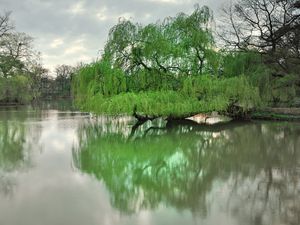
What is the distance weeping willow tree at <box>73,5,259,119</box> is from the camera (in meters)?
14.2

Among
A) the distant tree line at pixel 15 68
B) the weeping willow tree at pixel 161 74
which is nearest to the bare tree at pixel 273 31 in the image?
the weeping willow tree at pixel 161 74

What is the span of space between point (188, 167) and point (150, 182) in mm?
1506

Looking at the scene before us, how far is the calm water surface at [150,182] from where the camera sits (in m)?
4.35

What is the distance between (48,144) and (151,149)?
3392mm

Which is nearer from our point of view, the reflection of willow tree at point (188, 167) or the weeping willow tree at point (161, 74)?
the reflection of willow tree at point (188, 167)

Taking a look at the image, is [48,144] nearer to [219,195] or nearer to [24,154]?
[24,154]

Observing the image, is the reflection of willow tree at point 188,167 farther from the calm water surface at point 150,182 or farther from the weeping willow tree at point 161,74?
the weeping willow tree at point 161,74

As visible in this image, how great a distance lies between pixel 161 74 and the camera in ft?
51.2

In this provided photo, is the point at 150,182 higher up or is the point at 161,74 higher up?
the point at 161,74

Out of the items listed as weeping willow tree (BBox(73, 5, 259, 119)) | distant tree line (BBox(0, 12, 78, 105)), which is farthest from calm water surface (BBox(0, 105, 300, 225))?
distant tree line (BBox(0, 12, 78, 105))

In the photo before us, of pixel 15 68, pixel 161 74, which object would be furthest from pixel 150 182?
pixel 15 68

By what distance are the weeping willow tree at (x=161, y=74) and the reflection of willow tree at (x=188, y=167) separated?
109 inches

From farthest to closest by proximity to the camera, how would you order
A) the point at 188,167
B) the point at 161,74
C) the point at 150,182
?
the point at 161,74 → the point at 188,167 → the point at 150,182

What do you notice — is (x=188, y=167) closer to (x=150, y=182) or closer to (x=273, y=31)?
(x=150, y=182)
